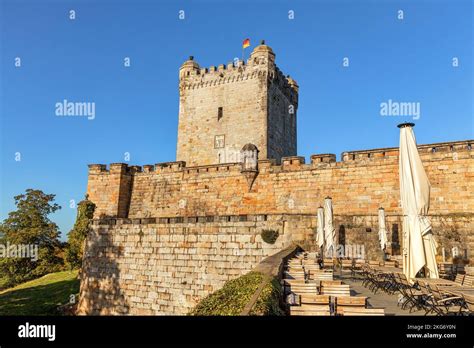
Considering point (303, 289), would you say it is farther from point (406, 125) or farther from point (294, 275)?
point (406, 125)

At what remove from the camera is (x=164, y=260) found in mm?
17828

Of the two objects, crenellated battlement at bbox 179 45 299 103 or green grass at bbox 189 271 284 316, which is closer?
green grass at bbox 189 271 284 316

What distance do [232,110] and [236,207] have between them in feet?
31.6

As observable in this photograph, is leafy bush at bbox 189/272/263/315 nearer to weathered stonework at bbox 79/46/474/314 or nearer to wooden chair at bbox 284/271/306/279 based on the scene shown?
wooden chair at bbox 284/271/306/279

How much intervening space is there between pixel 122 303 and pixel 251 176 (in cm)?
1056

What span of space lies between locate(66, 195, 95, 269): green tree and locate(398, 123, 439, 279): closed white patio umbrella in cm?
2084

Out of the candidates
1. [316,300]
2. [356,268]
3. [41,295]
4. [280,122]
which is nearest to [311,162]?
[356,268]

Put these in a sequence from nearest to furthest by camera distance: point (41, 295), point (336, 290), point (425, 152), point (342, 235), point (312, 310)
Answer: point (312, 310)
point (336, 290)
point (342, 235)
point (425, 152)
point (41, 295)

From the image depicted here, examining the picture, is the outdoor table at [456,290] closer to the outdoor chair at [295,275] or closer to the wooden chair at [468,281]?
the wooden chair at [468,281]

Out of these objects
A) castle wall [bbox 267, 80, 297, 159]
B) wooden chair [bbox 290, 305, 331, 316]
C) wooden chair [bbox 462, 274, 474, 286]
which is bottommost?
wooden chair [bbox 462, 274, 474, 286]

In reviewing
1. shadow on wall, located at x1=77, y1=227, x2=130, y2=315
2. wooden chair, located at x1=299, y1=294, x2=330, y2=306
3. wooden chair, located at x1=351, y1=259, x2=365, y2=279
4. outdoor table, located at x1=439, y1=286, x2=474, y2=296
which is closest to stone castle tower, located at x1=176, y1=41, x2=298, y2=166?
shadow on wall, located at x1=77, y1=227, x2=130, y2=315

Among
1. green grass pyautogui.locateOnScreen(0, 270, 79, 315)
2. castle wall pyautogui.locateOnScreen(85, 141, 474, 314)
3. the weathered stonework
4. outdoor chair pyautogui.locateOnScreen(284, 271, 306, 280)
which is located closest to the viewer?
outdoor chair pyautogui.locateOnScreen(284, 271, 306, 280)

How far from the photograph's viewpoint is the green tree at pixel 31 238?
28.5m

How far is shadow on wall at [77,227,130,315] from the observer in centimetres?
1909
